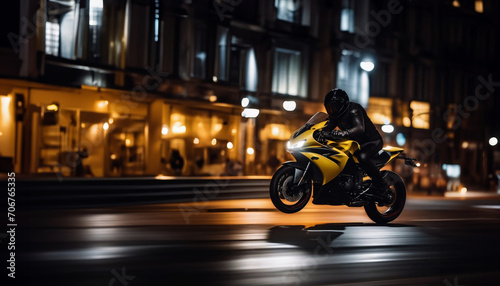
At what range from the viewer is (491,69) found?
5800cm

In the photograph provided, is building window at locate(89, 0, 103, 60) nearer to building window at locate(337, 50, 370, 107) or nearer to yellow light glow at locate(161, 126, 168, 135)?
yellow light glow at locate(161, 126, 168, 135)

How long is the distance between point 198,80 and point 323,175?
2468 centimetres

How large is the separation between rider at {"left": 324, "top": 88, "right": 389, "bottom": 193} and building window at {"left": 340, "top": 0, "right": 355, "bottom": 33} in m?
34.4

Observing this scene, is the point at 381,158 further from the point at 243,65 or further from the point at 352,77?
the point at 352,77

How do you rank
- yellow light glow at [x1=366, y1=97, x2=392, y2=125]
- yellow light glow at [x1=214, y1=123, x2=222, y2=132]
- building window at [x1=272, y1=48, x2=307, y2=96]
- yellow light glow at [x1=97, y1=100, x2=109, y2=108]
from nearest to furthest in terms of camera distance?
yellow light glow at [x1=97, y1=100, x2=109, y2=108] < yellow light glow at [x1=214, y1=123, x2=222, y2=132] < building window at [x1=272, y1=48, x2=307, y2=96] < yellow light glow at [x1=366, y1=97, x2=392, y2=125]

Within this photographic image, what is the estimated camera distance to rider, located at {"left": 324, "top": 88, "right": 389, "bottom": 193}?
9422 mm

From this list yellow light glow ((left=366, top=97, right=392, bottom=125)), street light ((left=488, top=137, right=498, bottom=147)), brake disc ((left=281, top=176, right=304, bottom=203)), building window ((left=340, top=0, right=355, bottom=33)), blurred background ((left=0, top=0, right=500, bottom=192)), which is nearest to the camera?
brake disc ((left=281, top=176, right=304, bottom=203))

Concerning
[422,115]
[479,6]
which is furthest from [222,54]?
[479,6]

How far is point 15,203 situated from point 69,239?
6.52 m

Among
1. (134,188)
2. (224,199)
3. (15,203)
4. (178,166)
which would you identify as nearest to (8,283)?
(15,203)

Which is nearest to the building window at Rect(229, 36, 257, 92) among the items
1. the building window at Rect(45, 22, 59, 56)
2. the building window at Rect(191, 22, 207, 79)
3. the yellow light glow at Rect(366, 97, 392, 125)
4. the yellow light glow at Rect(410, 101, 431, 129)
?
the building window at Rect(191, 22, 207, 79)

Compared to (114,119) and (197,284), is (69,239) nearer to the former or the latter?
(197,284)

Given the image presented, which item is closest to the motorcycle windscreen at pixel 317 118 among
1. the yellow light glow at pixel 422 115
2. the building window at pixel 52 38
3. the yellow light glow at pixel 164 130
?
the building window at pixel 52 38

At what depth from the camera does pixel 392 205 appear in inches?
408
